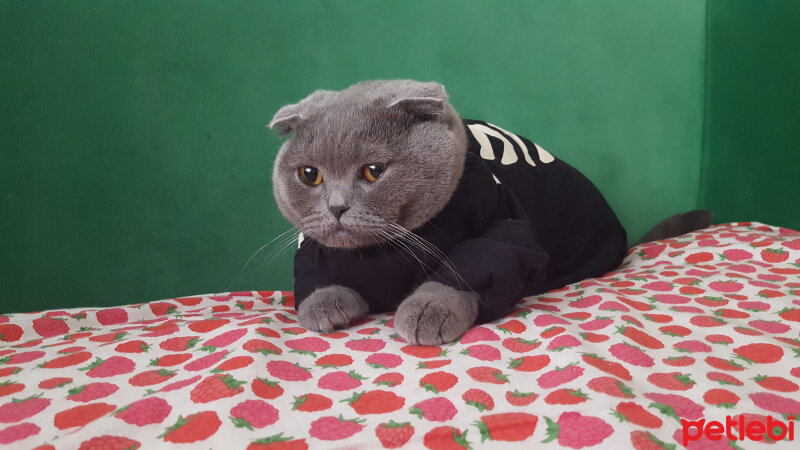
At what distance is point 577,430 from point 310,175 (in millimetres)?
615

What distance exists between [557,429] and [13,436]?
0.63 m

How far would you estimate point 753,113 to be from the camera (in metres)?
1.62

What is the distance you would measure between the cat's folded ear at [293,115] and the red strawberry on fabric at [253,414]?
1.74ft

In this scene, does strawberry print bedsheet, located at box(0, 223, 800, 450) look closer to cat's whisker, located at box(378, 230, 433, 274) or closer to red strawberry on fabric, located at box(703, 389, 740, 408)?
red strawberry on fabric, located at box(703, 389, 740, 408)

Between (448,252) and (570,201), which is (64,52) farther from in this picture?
(570,201)

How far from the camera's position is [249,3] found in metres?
1.45

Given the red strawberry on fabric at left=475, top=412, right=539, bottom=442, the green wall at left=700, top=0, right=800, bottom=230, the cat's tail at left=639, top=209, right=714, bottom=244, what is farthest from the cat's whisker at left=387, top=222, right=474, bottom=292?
the green wall at left=700, top=0, right=800, bottom=230

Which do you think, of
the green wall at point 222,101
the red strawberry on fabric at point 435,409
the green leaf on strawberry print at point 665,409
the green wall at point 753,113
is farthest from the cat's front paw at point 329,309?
the green wall at point 753,113

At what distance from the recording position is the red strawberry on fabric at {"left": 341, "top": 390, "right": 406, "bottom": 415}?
60 cm

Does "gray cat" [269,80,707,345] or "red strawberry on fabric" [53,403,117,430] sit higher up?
"gray cat" [269,80,707,345]

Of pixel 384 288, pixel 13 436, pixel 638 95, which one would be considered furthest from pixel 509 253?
pixel 638 95

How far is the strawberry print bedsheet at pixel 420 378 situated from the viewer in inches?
21.2

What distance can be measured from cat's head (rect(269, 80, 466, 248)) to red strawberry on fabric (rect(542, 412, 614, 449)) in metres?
0.43

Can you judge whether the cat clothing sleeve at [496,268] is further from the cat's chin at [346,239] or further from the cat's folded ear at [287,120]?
the cat's folded ear at [287,120]
